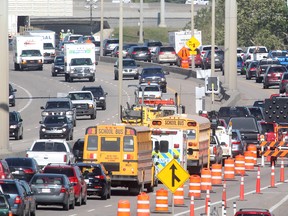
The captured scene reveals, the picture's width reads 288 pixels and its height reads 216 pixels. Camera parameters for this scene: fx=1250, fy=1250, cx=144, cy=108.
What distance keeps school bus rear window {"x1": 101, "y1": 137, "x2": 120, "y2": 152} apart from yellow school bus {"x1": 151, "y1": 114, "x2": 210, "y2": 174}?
2592mm

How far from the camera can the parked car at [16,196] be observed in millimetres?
29141

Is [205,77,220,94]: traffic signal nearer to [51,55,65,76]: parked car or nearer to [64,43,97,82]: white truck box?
[64,43,97,82]: white truck box

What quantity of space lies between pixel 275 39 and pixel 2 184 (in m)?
103

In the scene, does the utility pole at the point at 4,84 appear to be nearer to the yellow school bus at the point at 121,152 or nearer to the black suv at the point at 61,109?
the yellow school bus at the point at 121,152

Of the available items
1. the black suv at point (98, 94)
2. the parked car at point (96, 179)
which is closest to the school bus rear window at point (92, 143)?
the parked car at point (96, 179)

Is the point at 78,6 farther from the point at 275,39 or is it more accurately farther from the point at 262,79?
the point at 262,79

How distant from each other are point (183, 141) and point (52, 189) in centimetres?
972

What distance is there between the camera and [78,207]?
116 ft

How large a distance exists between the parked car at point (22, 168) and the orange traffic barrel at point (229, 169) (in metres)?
7.92

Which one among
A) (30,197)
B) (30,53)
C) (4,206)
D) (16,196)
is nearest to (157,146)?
(30,197)

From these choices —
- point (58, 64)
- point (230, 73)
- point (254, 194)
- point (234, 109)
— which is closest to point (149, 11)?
point (58, 64)

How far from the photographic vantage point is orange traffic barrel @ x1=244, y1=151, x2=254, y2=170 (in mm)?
48344

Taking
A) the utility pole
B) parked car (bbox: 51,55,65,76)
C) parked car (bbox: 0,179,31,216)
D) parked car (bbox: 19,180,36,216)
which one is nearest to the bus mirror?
the utility pole

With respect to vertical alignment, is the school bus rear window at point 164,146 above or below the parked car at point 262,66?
below
